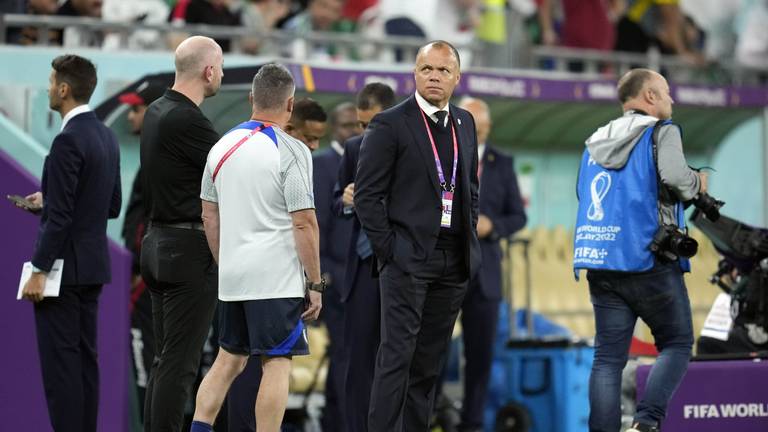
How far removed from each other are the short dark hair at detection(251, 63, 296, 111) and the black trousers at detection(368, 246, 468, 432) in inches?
35.1

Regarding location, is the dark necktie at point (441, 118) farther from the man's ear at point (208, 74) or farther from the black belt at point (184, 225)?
the black belt at point (184, 225)

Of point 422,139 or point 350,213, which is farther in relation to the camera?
point 350,213

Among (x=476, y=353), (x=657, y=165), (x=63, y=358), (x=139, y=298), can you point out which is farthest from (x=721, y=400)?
(x=139, y=298)

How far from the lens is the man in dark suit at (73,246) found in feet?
21.4

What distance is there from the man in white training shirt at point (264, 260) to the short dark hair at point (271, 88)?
4.3 inches

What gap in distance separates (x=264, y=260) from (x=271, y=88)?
0.77 meters

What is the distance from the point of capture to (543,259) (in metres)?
12.9

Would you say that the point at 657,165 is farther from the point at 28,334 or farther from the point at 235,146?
the point at 28,334

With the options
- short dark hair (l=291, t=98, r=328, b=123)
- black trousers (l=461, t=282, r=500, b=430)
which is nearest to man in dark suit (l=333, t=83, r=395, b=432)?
short dark hair (l=291, t=98, r=328, b=123)

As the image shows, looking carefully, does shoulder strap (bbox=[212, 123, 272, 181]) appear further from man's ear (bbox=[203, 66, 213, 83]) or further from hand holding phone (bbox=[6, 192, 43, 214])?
hand holding phone (bbox=[6, 192, 43, 214])

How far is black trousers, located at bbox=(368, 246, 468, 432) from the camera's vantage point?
6074 millimetres

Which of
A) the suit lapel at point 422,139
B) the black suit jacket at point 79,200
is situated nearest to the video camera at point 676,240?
the suit lapel at point 422,139

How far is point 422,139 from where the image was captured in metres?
6.12

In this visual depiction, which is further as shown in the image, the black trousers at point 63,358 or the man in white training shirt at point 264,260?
the black trousers at point 63,358
